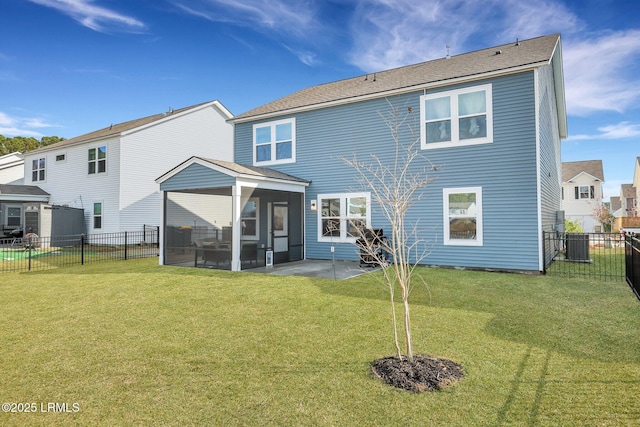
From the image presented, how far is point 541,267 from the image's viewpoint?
9.04 metres

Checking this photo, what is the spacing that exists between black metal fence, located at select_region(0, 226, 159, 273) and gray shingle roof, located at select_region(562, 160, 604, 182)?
33782 millimetres

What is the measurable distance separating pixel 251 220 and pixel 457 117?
756 cm

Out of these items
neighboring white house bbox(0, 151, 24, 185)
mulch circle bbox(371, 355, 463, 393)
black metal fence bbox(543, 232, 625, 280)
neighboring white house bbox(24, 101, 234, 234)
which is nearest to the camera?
mulch circle bbox(371, 355, 463, 393)

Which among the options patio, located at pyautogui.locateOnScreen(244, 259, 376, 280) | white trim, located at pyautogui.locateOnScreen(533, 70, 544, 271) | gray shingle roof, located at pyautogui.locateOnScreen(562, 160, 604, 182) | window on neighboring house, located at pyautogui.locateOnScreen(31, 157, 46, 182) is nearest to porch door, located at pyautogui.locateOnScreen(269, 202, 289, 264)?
patio, located at pyautogui.locateOnScreen(244, 259, 376, 280)

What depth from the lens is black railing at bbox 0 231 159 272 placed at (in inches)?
468

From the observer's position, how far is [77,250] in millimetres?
16078

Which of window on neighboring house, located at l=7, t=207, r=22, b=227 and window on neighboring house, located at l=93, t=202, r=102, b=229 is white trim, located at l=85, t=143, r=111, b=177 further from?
window on neighboring house, located at l=7, t=207, r=22, b=227

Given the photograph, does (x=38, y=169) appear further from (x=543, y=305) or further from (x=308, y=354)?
(x=543, y=305)

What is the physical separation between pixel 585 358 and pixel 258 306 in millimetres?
4610

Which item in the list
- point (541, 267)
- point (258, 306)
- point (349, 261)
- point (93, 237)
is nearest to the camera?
point (258, 306)

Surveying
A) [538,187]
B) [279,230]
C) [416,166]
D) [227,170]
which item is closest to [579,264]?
[538,187]

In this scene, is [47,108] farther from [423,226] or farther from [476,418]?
[476,418]

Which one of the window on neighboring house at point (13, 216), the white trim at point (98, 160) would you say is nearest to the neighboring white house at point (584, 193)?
the white trim at point (98, 160)

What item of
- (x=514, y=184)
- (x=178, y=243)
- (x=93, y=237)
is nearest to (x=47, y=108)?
(x=93, y=237)
